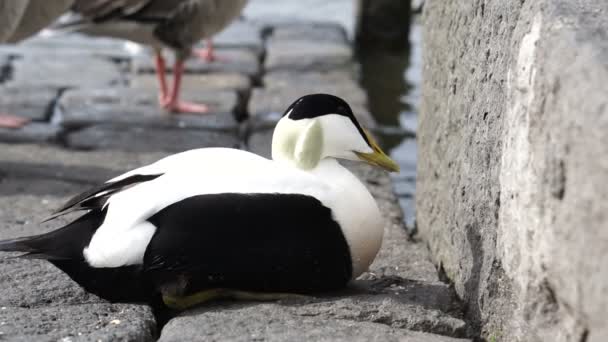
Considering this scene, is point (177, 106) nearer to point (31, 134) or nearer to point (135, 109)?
point (135, 109)

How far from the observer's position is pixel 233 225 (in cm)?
244

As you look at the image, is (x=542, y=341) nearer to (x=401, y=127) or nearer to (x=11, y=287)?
(x=11, y=287)

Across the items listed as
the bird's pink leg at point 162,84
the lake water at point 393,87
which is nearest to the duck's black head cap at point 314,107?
the lake water at point 393,87

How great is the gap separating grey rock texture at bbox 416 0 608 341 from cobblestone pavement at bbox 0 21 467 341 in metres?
0.20

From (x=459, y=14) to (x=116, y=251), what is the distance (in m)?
1.30

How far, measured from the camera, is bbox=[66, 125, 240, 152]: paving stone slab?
5348 mm

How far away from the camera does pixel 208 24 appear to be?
6.32 m

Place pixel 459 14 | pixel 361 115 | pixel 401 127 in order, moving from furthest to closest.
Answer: pixel 401 127 < pixel 361 115 < pixel 459 14

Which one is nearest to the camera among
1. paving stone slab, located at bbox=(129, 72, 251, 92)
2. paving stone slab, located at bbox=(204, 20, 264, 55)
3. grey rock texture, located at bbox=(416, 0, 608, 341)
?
grey rock texture, located at bbox=(416, 0, 608, 341)

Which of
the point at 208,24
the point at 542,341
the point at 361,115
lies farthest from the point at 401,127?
the point at 542,341

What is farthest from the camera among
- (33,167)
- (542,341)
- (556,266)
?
(33,167)

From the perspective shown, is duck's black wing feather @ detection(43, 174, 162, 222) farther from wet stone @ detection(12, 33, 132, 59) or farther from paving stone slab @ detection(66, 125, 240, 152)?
wet stone @ detection(12, 33, 132, 59)

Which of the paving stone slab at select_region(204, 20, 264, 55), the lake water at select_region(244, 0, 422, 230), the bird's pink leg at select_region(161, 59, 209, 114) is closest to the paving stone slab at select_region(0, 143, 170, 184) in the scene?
the bird's pink leg at select_region(161, 59, 209, 114)

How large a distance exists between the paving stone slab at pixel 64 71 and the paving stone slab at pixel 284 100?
122cm
